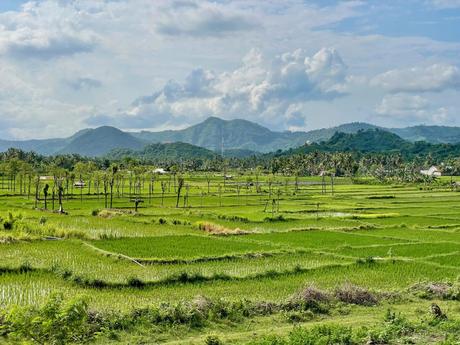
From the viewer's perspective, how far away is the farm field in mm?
14070

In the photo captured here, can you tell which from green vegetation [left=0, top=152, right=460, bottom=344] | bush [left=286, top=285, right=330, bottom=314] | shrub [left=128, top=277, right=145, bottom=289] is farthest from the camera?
shrub [left=128, top=277, right=145, bottom=289]

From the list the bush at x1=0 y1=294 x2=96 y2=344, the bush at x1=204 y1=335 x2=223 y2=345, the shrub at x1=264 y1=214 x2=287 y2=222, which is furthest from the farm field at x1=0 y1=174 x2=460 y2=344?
the bush at x1=0 y1=294 x2=96 y2=344

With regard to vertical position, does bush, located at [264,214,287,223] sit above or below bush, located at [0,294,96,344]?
below

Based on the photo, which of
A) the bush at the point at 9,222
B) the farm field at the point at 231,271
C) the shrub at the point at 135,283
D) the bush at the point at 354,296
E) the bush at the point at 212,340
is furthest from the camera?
the bush at the point at 9,222

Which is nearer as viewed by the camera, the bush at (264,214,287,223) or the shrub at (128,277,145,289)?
the shrub at (128,277,145,289)

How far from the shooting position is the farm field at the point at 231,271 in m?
14.1

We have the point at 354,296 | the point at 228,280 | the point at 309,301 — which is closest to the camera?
the point at 309,301

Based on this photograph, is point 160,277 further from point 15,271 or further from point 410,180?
point 410,180

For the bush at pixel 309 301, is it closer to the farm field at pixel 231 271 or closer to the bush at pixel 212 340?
the farm field at pixel 231 271

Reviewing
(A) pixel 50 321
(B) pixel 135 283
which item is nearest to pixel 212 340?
(A) pixel 50 321

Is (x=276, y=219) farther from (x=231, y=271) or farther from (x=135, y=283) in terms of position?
(x=135, y=283)

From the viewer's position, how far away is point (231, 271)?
21.8m

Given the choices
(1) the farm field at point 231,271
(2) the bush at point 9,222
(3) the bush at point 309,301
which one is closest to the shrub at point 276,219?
(1) the farm field at point 231,271

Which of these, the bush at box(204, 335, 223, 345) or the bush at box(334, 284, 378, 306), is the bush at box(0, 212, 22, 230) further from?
the bush at box(204, 335, 223, 345)
